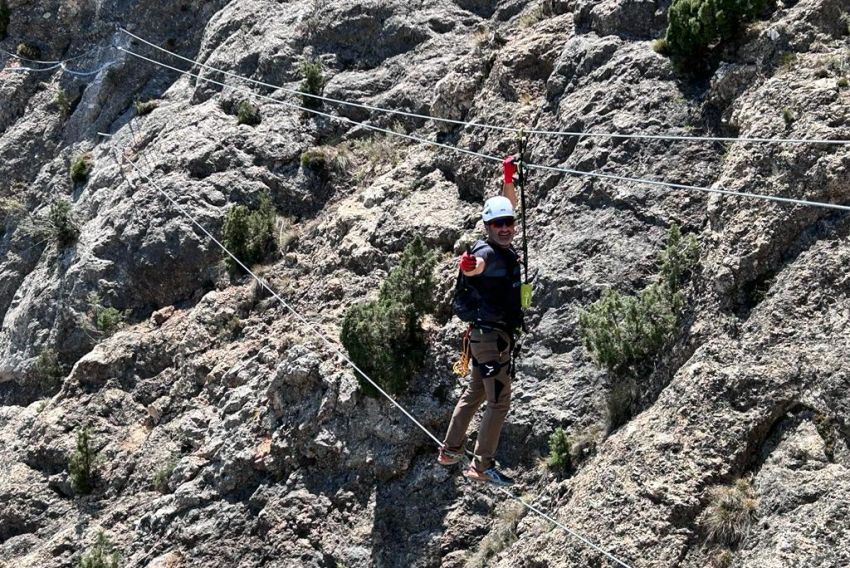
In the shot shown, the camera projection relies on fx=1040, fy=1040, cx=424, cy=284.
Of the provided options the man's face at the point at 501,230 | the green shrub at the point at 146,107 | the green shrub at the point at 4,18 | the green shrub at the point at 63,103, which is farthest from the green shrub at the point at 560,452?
the green shrub at the point at 4,18

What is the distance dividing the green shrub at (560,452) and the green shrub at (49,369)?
9.31 m

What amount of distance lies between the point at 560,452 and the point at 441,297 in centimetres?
293

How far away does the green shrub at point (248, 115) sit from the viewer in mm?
17203

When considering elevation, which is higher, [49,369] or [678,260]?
[678,260]

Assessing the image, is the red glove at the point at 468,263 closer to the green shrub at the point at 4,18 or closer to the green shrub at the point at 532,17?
the green shrub at the point at 532,17

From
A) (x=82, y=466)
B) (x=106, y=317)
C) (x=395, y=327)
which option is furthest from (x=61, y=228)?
(x=395, y=327)

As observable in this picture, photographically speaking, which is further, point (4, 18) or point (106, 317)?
point (4, 18)

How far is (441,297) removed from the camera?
1196 centimetres

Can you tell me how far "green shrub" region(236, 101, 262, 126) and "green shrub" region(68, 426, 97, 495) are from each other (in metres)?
5.85

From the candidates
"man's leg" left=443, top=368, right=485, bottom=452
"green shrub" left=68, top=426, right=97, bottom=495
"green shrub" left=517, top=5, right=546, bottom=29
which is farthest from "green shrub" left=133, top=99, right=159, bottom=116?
"man's leg" left=443, top=368, right=485, bottom=452

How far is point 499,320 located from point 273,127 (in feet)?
29.4

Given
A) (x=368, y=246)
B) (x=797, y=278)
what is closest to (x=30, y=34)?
(x=368, y=246)

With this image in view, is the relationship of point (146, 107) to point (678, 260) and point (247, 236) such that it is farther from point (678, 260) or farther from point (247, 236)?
point (678, 260)

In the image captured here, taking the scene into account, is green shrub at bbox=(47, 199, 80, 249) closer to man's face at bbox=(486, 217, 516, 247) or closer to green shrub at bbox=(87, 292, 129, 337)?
green shrub at bbox=(87, 292, 129, 337)
